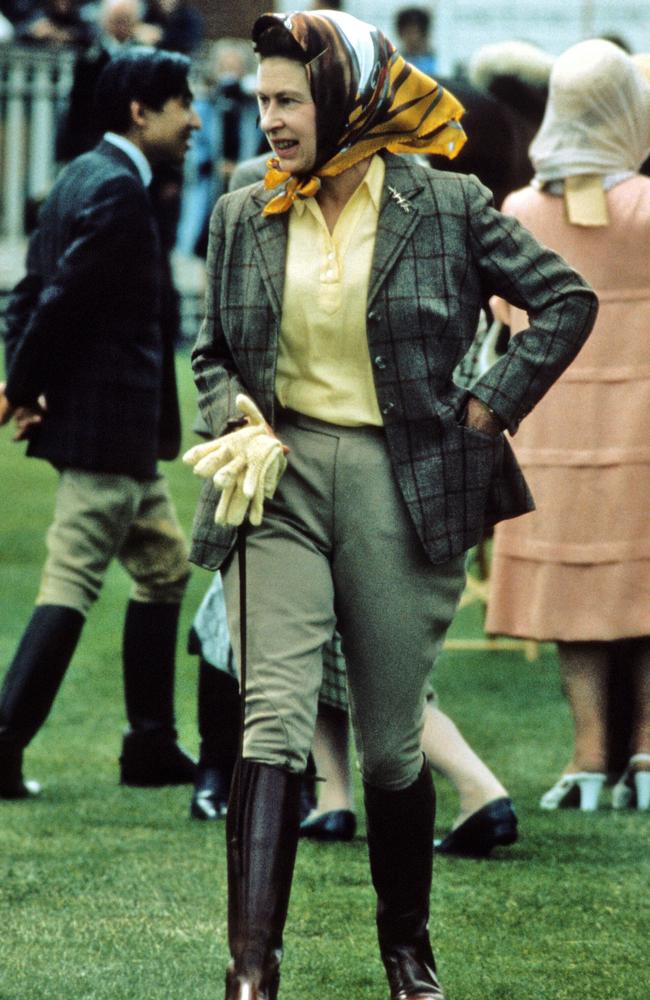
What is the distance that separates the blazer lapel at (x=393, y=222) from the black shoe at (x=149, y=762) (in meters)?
2.77

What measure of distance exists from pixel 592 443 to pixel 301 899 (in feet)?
5.73

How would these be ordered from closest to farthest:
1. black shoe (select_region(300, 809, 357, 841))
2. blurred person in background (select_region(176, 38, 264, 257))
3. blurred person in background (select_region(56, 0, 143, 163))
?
black shoe (select_region(300, 809, 357, 841))
blurred person in background (select_region(56, 0, 143, 163))
blurred person in background (select_region(176, 38, 264, 257))

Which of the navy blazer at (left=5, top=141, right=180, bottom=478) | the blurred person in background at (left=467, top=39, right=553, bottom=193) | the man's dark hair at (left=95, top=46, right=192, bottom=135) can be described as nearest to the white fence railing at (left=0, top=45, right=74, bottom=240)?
the blurred person in background at (left=467, top=39, right=553, bottom=193)

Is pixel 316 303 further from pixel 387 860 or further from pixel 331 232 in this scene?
pixel 387 860

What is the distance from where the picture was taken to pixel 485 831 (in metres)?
5.14

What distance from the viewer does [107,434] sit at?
5.75m

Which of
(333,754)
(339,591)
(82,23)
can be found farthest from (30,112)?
(339,591)

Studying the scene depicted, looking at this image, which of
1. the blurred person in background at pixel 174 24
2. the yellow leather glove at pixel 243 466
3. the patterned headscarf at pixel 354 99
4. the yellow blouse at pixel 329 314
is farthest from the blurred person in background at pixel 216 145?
the yellow leather glove at pixel 243 466

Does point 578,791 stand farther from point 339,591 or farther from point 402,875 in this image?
point 339,591

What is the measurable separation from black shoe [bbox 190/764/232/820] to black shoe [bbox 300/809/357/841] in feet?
1.24

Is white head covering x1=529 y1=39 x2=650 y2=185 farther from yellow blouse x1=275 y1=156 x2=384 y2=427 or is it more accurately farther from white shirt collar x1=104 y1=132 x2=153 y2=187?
yellow blouse x1=275 y1=156 x2=384 y2=427

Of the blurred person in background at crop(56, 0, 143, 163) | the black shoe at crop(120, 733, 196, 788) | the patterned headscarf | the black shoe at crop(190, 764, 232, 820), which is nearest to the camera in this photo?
the patterned headscarf

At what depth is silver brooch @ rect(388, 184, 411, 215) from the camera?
3705mm

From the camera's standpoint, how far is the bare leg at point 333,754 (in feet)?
17.4
